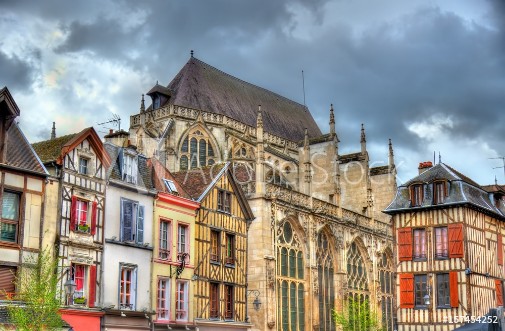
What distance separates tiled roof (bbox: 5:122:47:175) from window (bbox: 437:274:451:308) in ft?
41.9

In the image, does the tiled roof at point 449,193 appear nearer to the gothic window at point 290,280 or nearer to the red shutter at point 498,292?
the red shutter at point 498,292

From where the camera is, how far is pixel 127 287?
2122 cm

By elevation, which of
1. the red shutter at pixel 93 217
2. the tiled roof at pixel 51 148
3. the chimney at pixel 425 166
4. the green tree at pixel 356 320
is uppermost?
the chimney at pixel 425 166

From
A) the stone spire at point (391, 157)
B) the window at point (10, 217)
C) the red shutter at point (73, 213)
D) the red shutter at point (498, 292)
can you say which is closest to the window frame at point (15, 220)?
the window at point (10, 217)

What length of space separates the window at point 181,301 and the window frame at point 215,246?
5.33 ft

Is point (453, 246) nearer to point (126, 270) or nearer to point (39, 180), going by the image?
point (126, 270)

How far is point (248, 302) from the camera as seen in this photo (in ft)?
86.7

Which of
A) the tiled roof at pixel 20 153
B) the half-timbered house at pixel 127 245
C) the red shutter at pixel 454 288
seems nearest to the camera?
the tiled roof at pixel 20 153

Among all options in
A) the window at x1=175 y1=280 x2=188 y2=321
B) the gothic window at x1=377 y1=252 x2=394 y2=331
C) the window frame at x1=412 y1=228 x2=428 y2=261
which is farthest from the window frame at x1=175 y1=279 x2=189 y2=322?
the gothic window at x1=377 y1=252 x2=394 y2=331

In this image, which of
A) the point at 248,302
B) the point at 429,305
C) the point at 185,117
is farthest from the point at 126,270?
the point at 185,117

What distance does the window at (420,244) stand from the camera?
83.5ft

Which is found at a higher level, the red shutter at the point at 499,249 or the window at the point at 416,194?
the window at the point at 416,194

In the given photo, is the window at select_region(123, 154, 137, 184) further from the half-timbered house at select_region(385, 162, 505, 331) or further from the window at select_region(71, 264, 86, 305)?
the half-timbered house at select_region(385, 162, 505, 331)

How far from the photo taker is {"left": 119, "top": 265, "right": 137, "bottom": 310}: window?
2097cm
